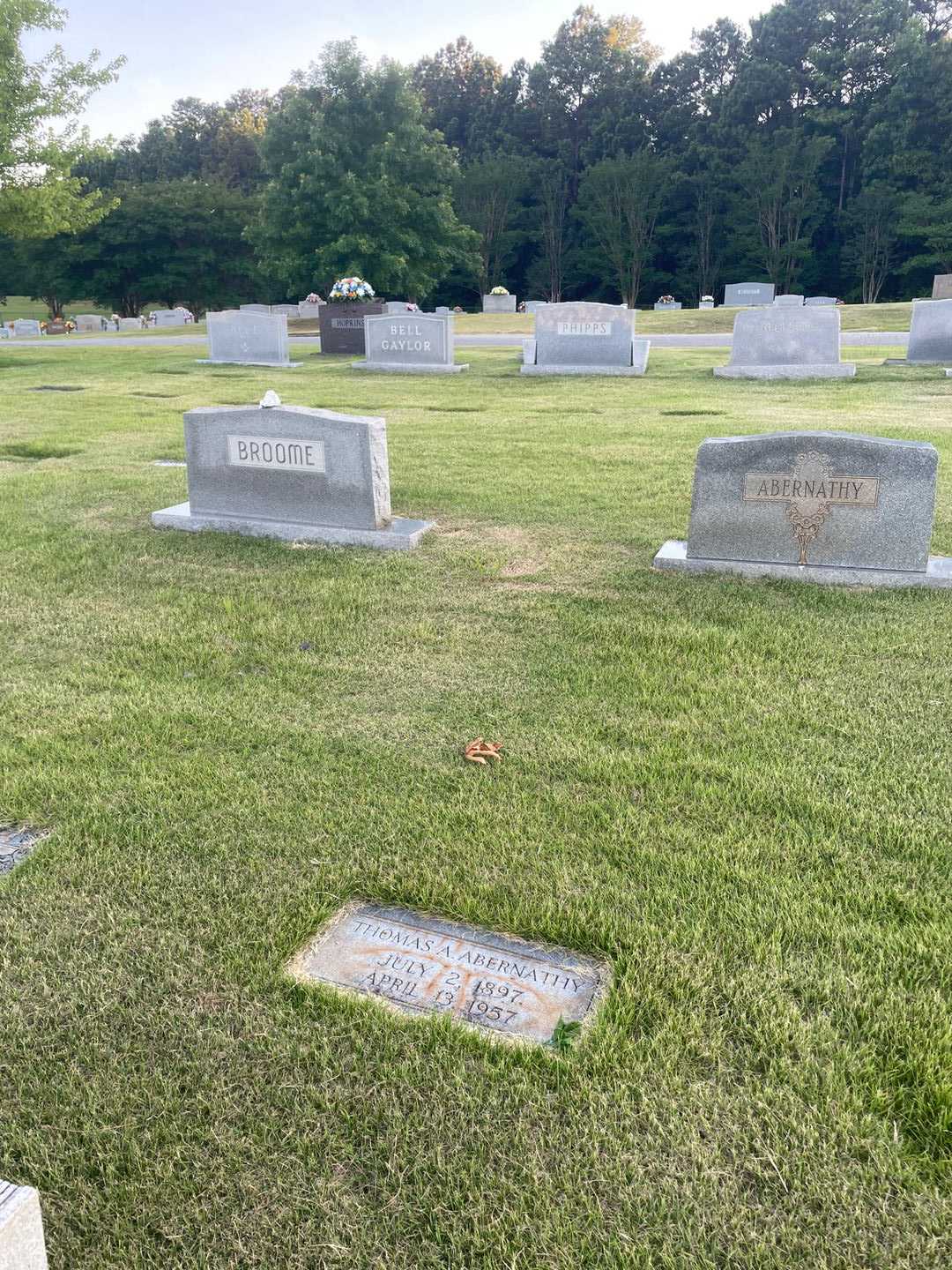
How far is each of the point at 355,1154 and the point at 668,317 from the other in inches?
1115

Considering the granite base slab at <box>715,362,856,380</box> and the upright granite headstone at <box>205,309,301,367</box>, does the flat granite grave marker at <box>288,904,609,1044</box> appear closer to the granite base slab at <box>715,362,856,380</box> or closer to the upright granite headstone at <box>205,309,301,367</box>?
the granite base slab at <box>715,362,856,380</box>

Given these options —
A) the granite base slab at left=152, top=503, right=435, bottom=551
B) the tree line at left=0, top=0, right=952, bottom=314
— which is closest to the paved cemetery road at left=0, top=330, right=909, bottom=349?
the tree line at left=0, top=0, right=952, bottom=314

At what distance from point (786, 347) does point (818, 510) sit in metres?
10.7

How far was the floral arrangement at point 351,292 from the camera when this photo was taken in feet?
62.4

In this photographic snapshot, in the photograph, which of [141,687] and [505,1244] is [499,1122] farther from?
[141,687]

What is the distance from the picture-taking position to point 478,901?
2.39 meters

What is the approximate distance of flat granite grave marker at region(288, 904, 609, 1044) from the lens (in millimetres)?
2068

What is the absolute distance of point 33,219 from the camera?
16.6 m

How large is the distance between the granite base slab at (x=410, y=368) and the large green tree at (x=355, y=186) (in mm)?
13656

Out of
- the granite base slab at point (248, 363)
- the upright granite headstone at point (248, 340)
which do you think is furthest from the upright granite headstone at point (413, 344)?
the upright granite headstone at point (248, 340)

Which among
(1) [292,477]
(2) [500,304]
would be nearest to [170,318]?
(2) [500,304]

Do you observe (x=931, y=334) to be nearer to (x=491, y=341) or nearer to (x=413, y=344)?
(x=413, y=344)

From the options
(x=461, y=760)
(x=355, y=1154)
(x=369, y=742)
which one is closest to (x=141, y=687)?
(x=369, y=742)

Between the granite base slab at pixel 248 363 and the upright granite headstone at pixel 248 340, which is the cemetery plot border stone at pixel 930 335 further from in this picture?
the upright granite headstone at pixel 248 340
